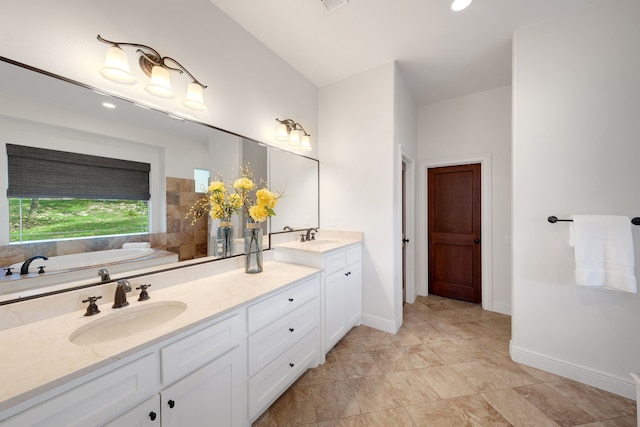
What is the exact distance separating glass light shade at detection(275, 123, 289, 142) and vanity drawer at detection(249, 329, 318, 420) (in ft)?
5.98

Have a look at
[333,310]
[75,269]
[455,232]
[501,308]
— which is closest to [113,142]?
[75,269]

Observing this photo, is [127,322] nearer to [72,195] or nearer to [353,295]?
[72,195]

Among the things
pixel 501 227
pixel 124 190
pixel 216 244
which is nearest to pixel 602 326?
pixel 501 227

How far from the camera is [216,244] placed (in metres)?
1.77

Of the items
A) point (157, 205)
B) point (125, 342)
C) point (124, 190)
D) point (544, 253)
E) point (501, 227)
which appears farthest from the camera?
point (501, 227)

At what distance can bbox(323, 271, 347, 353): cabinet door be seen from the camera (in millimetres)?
2039

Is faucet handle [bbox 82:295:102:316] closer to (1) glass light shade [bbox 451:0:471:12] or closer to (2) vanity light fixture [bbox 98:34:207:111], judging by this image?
(2) vanity light fixture [bbox 98:34:207:111]

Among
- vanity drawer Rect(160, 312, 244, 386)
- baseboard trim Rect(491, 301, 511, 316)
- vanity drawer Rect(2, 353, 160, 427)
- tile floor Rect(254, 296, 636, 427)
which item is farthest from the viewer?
baseboard trim Rect(491, 301, 511, 316)

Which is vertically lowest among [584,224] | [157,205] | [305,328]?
[305,328]

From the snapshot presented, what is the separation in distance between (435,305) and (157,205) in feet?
11.3

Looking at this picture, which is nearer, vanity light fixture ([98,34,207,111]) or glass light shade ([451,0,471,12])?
vanity light fixture ([98,34,207,111])

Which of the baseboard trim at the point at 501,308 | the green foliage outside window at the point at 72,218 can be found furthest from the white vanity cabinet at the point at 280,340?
the baseboard trim at the point at 501,308

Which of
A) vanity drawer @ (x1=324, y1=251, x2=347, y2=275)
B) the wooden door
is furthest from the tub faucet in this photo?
the wooden door

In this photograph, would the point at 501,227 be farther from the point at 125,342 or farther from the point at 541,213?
the point at 125,342
